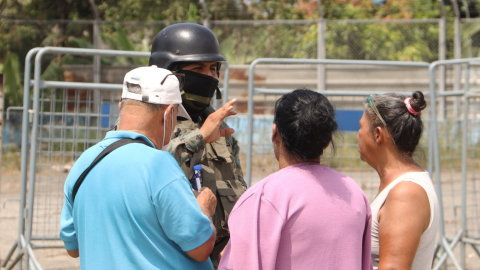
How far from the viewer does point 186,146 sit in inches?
106

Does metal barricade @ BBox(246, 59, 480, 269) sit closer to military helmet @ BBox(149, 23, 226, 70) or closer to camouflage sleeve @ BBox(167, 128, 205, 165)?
military helmet @ BBox(149, 23, 226, 70)

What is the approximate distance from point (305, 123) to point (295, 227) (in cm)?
38

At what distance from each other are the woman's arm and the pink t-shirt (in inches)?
9.1

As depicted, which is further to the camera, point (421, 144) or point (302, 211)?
point (421, 144)

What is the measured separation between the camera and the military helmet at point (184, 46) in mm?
2994

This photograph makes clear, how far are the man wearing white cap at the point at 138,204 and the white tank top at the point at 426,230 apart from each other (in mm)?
756

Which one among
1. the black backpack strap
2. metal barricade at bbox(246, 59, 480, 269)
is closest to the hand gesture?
the black backpack strap

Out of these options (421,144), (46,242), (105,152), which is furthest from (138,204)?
(46,242)

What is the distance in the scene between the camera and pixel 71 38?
12031 mm

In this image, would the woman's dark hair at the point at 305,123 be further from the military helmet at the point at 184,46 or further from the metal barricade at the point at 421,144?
the metal barricade at the point at 421,144

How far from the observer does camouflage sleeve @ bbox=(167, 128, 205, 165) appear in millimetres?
2662

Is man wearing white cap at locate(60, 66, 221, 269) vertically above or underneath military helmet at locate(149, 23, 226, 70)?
underneath

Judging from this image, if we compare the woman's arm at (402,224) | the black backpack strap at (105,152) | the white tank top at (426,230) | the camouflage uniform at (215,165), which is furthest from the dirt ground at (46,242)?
the woman's arm at (402,224)

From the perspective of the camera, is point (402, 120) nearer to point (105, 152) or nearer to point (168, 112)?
point (168, 112)
